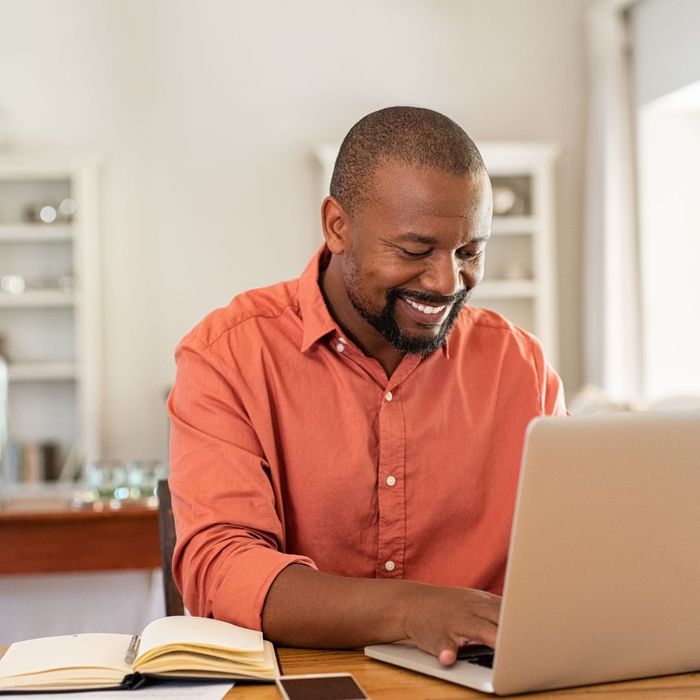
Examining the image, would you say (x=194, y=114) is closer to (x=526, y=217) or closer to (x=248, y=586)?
(x=526, y=217)

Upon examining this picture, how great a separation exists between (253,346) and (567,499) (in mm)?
739

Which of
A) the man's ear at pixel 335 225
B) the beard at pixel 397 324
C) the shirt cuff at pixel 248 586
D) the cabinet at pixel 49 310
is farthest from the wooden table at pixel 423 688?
the cabinet at pixel 49 310

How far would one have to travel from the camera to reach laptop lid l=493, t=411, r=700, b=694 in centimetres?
102

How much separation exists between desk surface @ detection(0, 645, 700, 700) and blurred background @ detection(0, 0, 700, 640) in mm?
3663

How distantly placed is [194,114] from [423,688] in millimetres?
4269

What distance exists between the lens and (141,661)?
1.15m

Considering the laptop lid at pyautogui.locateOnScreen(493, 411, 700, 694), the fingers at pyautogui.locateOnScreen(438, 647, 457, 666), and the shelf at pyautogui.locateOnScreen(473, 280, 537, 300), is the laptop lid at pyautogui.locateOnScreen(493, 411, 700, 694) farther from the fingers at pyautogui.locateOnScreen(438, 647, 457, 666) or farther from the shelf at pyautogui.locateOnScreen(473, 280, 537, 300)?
the shelf at pyautogui.locateOnScreen(473, 280, 537, 300)

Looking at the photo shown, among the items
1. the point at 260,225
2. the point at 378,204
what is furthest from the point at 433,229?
the point at 260,225

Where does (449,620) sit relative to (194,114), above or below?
below

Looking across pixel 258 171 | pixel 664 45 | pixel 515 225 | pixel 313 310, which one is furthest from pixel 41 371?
pixel 313 310

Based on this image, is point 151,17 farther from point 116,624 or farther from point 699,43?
point 116,624

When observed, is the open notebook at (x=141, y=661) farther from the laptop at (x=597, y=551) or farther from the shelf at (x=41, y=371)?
the shelf at (x=41, y=371)

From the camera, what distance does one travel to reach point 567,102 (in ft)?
17.4

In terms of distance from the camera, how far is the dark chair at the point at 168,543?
68.8 inches
